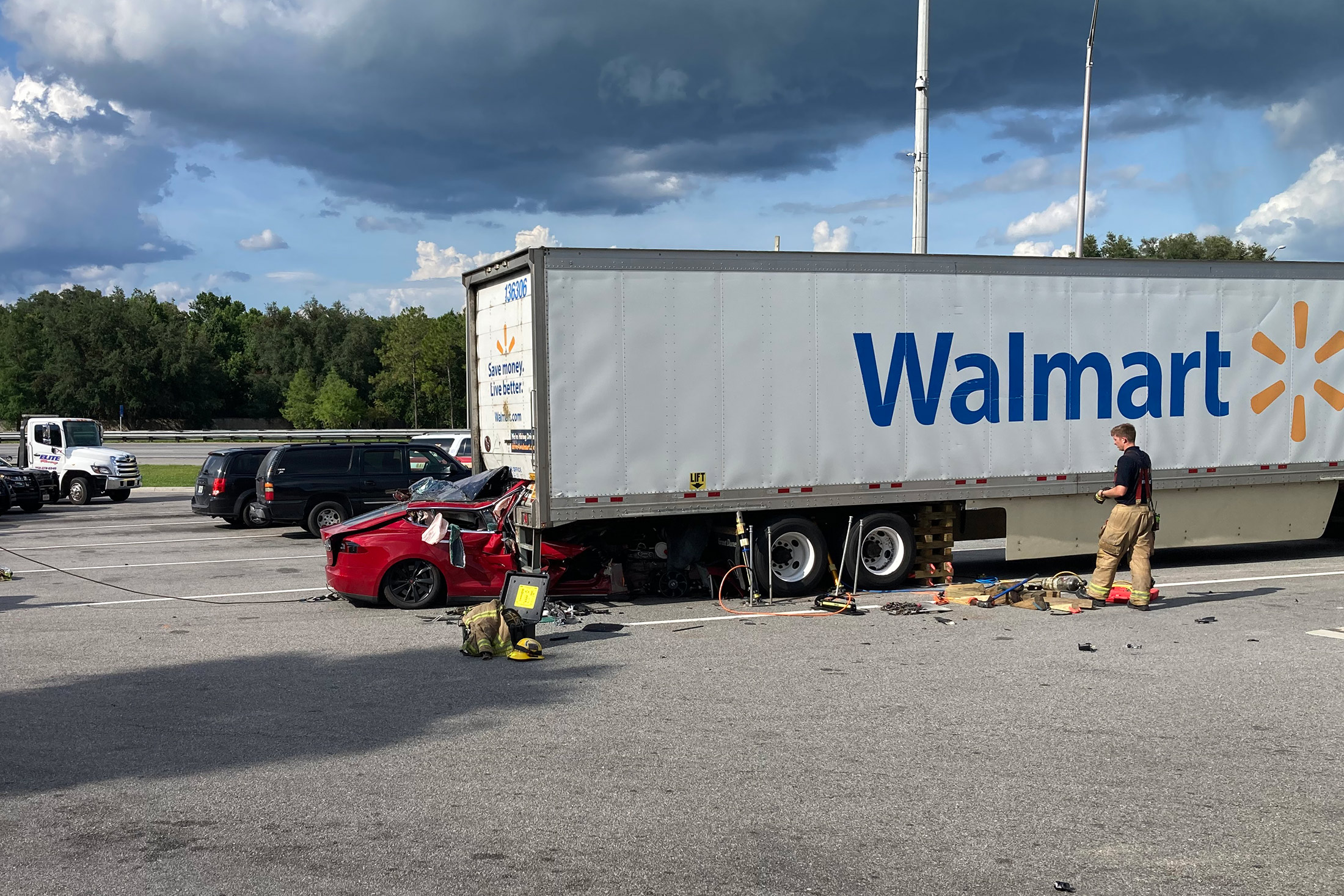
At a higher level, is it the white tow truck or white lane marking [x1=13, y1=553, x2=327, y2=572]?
the white tow truck

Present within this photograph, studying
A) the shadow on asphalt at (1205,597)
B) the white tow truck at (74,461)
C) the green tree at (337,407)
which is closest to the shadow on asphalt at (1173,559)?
the shadow on asphalt at (1205,597)

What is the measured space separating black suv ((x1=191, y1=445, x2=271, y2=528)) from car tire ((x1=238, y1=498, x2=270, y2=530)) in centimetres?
1

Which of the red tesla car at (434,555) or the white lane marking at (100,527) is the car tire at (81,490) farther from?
the red tesla car at (434,555)

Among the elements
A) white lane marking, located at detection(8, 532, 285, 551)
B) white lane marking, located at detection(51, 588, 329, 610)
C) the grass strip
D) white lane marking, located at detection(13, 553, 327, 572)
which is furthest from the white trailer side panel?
the grass strip

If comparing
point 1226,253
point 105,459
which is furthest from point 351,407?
point 1226,253

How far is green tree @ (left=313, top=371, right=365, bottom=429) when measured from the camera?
246 ft

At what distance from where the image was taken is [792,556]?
39.7ft

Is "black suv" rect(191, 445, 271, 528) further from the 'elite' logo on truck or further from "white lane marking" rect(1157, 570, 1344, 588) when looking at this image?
"white lane marking" rect(1157, 570, 1344, 588)

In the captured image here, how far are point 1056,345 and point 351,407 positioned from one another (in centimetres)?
6883

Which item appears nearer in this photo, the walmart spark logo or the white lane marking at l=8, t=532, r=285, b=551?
the walmart spark logo

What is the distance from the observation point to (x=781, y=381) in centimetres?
1173

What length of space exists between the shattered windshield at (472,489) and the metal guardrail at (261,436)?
33388mm

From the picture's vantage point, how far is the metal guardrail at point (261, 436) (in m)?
49.6

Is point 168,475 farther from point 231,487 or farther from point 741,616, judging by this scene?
point 741,616
